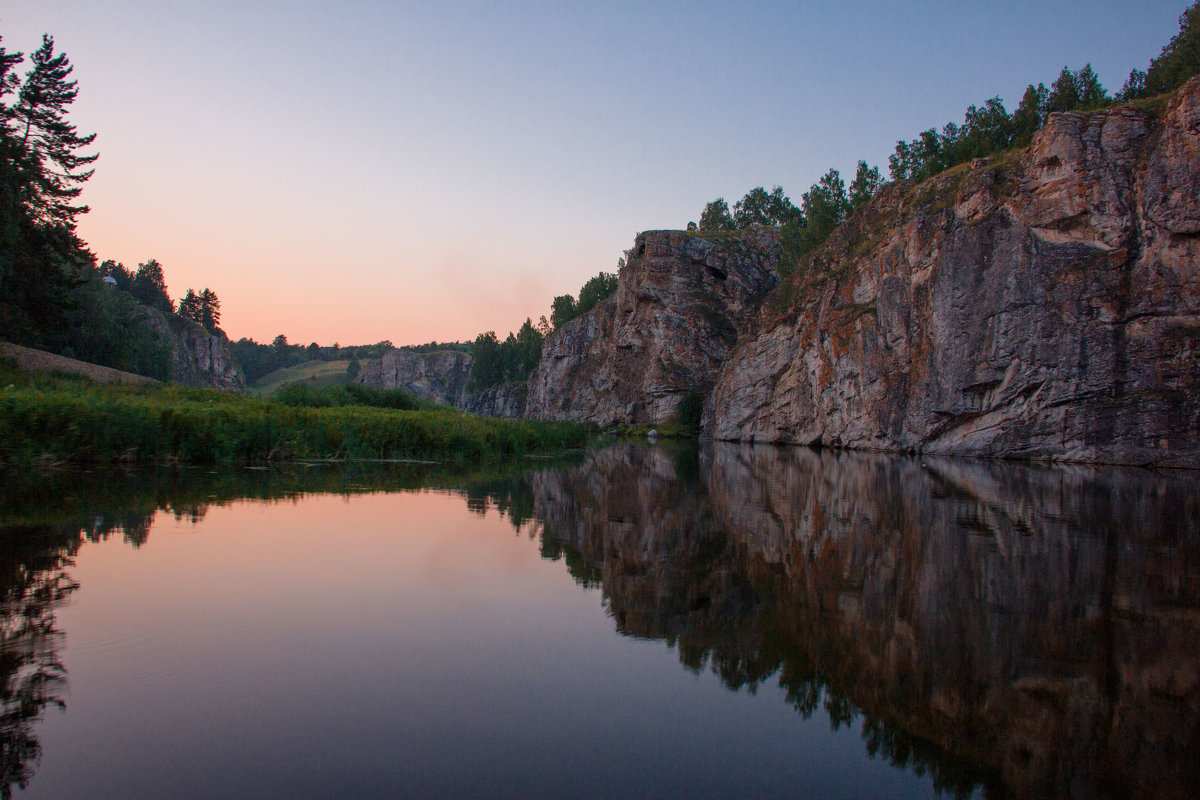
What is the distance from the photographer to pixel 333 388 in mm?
28219

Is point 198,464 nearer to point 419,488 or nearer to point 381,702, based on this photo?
point 419,488

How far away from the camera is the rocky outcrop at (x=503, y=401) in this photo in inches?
4678

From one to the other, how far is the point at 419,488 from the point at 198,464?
585 centimetres

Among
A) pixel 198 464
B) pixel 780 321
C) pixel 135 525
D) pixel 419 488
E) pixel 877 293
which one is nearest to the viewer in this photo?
pixel 135 525

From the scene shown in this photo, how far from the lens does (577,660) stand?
4.12 m

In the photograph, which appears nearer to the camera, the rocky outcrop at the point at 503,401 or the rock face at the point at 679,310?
the rock face at the point at 679,310

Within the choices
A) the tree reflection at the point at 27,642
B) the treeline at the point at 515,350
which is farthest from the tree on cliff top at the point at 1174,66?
the treeline at the point at 515,350

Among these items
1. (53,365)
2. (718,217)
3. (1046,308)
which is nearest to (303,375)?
(718,217)

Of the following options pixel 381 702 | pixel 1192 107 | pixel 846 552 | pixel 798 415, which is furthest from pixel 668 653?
pixel 798 415

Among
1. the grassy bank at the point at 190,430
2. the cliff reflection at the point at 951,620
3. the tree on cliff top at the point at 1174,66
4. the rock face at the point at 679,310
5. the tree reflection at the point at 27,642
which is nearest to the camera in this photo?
the tree reflection at the point at 27,642

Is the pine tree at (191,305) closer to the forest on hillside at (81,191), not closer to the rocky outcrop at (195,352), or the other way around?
the rocky outcrop at (195,352)

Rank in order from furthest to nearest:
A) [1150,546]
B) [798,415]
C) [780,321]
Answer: [780,321]
[798,415]
[1150,546]

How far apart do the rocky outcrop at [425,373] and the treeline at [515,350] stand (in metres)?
38.8

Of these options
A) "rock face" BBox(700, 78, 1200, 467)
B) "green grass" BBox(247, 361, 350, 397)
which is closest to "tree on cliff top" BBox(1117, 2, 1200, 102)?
"rock face" BBox(700, 78, 1200, 467)
